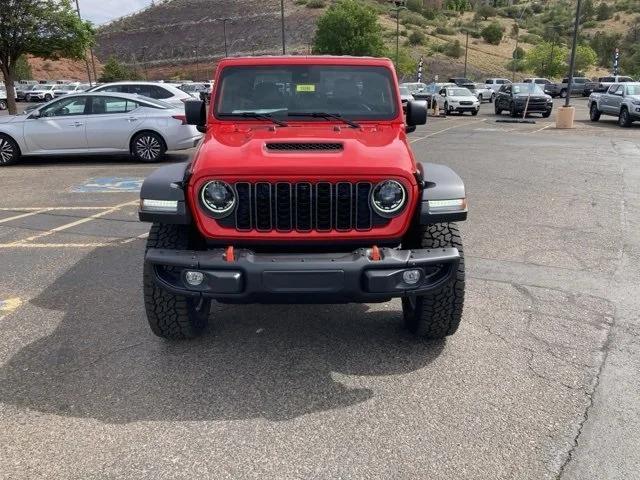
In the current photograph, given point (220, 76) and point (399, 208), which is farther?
point (220, 76)

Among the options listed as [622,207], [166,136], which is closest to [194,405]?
[622,207]

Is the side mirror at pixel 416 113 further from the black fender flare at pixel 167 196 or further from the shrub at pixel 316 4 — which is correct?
the shrub at pixel 316 4

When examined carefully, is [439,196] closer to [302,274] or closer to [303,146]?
[303,146]

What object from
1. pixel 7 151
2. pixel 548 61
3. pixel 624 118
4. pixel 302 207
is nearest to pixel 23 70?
pixel 548 61

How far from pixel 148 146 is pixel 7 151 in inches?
117

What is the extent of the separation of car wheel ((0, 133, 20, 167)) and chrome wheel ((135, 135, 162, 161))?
2.55m

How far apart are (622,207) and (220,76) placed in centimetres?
627

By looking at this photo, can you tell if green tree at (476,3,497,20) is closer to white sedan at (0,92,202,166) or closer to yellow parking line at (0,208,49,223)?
white sedan at (0,92,202,166)

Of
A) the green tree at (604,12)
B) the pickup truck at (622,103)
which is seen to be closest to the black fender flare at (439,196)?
the pickup truck at (622,103)

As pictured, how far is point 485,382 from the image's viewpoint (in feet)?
11.7

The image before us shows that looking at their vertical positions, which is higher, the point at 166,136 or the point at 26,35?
the point at 26,35

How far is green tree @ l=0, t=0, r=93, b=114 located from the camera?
22672 mm

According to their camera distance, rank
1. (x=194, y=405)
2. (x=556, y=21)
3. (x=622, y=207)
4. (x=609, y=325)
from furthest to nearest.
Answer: (x=556, y=21)
(x=622, y=207)
(x=609, y=325)
(x=194, y=405)

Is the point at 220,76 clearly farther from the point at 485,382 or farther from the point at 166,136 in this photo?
the point at 166,136
